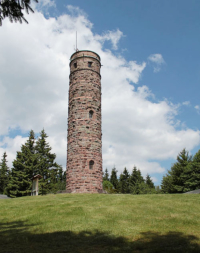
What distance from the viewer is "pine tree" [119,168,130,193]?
6462 centimetres

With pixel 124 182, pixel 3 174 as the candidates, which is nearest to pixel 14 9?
pixel 3 174

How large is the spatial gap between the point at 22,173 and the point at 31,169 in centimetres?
140

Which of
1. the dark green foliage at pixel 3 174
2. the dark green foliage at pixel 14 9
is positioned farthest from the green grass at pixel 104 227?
the dark green foliage at pixel 3 174

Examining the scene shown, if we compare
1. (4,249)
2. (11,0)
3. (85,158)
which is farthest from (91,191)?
(11,0)

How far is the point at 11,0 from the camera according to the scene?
524 centimetres

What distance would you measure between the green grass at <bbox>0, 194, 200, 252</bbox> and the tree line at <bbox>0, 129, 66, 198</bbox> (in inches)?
861

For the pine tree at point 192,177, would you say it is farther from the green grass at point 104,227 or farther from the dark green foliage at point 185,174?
the green grass at point 104,227

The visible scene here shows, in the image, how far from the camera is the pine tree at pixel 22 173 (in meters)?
34.5

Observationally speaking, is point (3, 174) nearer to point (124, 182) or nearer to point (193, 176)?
Answer: point (124, 182)

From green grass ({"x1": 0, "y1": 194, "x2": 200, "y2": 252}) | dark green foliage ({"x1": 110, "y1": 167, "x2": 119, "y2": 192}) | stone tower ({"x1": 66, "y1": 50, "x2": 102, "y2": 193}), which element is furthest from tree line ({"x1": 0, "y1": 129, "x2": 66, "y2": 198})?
dark green foliage ({"x1": 110, "y1": 167, "x2": 119, "y2": 192})

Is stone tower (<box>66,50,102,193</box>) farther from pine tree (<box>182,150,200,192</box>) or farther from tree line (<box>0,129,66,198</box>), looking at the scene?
pine tree (<box>182,150,200,192</box>)

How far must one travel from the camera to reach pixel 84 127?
74.7ft

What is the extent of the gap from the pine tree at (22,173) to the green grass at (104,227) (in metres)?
22.6

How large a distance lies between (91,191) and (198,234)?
1462cm
